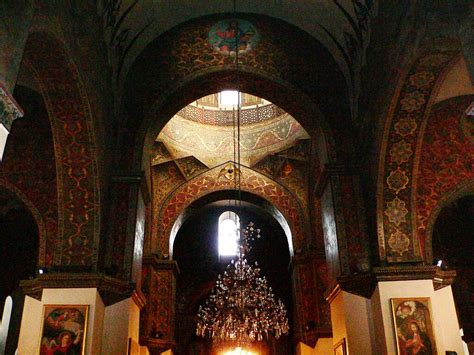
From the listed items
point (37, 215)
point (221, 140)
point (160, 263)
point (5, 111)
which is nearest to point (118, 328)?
point (37, 215)

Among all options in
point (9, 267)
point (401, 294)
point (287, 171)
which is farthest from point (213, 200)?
point (401, 294)

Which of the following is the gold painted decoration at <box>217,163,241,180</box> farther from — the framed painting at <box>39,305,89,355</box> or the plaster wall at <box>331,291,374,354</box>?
the framed painting at <box>39,305,89,355</box>

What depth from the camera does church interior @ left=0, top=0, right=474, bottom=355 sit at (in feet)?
24.7

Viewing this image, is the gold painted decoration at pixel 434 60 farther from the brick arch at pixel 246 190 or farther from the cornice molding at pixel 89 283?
the brick arch at pixel 246 190

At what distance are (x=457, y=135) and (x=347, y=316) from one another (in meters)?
3.91

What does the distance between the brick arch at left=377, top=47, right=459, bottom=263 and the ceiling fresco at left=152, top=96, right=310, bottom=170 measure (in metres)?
5.50

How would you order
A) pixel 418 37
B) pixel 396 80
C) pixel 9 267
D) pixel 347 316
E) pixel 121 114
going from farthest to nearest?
pixel 9 267 < pixel 121 114 < pixel 347 316 < pixel 396 80 < pixel 418 37

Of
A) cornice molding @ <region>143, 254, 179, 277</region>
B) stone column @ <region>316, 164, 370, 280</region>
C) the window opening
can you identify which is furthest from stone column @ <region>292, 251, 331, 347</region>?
the window opening

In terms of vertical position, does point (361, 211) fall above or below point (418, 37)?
below

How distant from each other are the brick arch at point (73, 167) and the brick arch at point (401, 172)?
459cm

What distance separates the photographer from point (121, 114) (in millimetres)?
9836

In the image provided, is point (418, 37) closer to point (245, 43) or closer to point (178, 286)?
point (245, 43)

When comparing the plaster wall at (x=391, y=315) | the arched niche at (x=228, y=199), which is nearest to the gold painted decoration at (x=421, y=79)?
the plaster wall at (x=391, y=315)

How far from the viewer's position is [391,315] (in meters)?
7.77
